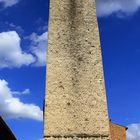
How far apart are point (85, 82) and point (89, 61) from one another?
37.7 inches

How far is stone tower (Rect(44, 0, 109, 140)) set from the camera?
51.0 ft

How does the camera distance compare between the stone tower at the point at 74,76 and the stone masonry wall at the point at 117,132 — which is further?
the stone masonry wall at the point at 117,132

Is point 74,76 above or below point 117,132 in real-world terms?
above

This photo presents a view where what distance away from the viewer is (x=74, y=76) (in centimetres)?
1628

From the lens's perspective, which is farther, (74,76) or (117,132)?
(117,132)

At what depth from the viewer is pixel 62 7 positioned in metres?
17.5

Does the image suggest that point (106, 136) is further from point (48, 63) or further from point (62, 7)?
point (62, 7)

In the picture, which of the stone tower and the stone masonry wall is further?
the stone masonry wall

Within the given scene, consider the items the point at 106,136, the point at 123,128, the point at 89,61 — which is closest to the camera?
the point at 106,136

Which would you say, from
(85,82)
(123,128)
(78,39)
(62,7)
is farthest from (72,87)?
(123,128)

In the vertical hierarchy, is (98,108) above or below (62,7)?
below

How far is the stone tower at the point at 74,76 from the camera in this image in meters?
15.5

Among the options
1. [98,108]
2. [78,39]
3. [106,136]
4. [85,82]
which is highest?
[78,39]

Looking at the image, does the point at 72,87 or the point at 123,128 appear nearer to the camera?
the point at 72,87
